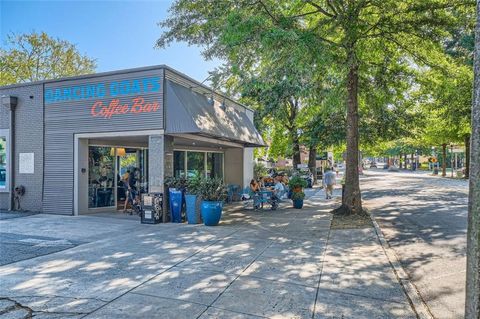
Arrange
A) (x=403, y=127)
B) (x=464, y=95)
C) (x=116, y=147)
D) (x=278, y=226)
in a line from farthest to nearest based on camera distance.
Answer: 1. (x=403, y=127)
2. (x=116, y=147)
3. (x=464, y=95)
4. (x=278, y=226)

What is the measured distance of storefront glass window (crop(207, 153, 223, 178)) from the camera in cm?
1805

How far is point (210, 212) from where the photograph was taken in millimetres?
10195

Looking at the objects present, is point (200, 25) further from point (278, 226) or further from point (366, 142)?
point (366, 142)

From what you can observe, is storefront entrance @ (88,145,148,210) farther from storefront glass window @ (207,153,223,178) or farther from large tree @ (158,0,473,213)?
large tree @ (158,0,473,213)

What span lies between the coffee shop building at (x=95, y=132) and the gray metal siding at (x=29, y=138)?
37mm

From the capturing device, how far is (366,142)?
25344mm

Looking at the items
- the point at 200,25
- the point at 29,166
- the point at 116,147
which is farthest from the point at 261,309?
the point at 29,166

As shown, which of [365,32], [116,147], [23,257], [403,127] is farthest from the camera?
[403,127]

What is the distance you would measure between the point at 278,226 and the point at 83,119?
7602mm

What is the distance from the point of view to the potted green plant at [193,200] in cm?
1052

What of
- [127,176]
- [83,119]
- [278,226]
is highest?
[83,119]

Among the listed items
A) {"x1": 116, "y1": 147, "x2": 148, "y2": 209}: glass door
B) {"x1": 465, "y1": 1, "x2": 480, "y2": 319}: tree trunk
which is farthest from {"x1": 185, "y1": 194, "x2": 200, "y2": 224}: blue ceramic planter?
{"x1": 465, "y1": 1, "x2": 480, "y2": 319}: tree trunk

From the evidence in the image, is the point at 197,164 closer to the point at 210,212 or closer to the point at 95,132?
the point at 95,132

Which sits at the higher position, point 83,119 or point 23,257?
point 83,119
